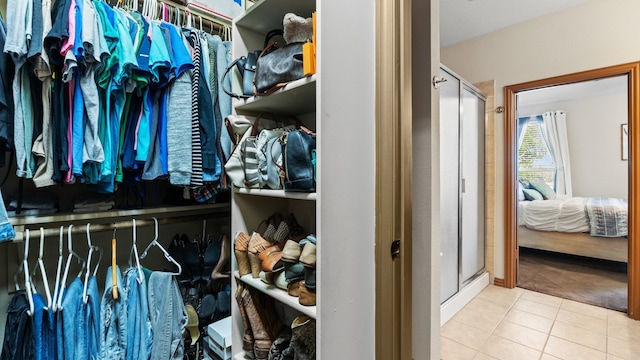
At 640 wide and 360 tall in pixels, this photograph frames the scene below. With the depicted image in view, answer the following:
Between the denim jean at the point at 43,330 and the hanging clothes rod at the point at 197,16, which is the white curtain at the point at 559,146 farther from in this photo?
the denim jean at the point at 43,330

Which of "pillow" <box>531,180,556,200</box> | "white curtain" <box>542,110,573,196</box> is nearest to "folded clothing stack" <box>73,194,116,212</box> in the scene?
"pillow" <box>531,180,556,200</box>

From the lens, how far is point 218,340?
4.19 ft

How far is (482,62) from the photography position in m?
2.90

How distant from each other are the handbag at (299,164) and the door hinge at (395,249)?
291 mm

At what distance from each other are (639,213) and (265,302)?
2.78m

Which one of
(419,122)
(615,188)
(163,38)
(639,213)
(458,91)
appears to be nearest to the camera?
(163,38)

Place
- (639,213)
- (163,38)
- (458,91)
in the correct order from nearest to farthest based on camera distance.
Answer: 1. (163,38)
2. (639,213)
3. (458,91)

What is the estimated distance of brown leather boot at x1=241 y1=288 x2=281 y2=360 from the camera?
1.12 meters

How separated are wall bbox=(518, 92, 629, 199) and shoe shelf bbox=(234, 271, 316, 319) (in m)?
6.12

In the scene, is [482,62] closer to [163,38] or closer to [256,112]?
[256,112]

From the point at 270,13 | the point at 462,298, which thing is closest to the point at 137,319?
the point at 270,13

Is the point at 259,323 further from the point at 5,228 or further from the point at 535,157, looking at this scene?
the point at 535,157

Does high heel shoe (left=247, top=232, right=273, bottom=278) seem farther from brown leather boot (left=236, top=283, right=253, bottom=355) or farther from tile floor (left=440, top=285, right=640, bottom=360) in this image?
A: tile floor (left=440, top=285, right=640, bottom=360)

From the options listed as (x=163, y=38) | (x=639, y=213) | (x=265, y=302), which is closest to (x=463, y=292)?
(x=639, y=213)
